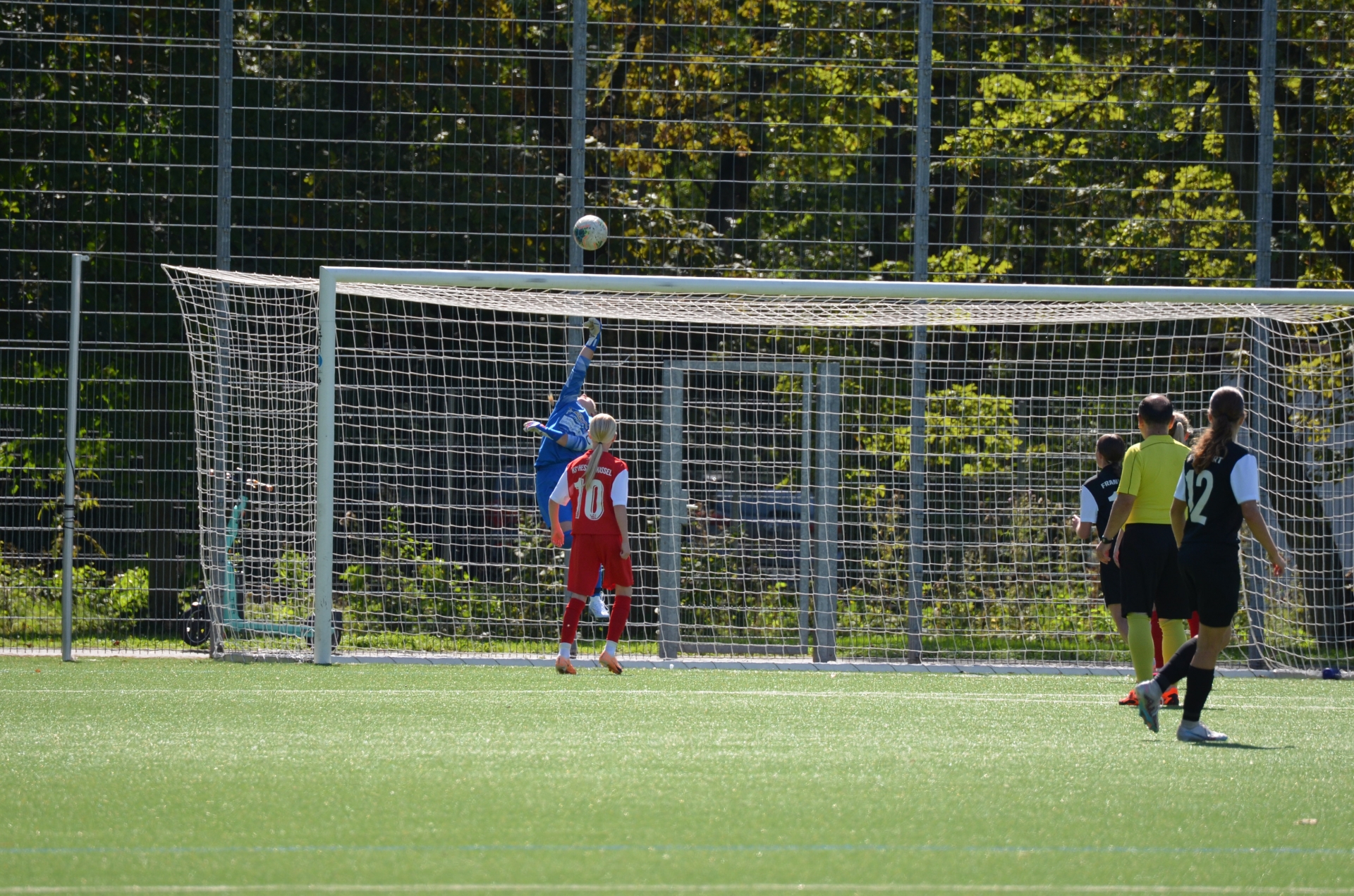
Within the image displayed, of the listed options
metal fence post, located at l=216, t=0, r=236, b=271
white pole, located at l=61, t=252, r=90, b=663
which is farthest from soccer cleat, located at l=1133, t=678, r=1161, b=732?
metal fence post, located at l=216, t=0, r=236, b=271

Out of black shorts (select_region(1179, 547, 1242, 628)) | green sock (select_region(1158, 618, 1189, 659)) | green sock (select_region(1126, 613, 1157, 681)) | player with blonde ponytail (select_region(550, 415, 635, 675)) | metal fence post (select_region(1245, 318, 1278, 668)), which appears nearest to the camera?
black shorts (select_region(1179, 547, 1242, 628))

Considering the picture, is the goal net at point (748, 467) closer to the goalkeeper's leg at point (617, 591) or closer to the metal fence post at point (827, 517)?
the metal fence post at point (827, 517)

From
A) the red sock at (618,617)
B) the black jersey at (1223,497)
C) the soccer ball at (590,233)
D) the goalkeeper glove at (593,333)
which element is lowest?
the red sock at (618,617)

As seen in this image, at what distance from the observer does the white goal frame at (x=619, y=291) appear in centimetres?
995

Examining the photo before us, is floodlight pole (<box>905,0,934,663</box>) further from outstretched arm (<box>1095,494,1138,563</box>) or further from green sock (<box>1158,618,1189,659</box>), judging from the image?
outstretched arm (<box>1095,494,1138,563</box>)

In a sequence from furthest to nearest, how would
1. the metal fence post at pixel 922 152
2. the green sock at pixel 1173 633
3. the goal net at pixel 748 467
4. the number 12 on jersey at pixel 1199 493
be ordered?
the metal fence post at pixel 922 152 → the goal net at pixel 748 467 → the green sock at pixel 1173 633 → the number 12 on jersey at pixel 1199 493

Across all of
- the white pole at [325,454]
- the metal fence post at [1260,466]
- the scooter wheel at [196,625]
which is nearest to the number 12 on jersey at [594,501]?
the white pole at [325,454]

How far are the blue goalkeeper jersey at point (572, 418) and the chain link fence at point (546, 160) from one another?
1543 mm

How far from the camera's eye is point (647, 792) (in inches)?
207

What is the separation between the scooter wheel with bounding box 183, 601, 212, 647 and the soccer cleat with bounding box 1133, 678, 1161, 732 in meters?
7.62

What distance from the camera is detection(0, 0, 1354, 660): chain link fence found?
11.7 meters

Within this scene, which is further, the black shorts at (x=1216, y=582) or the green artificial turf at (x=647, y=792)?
the black shorts at (x=1216, y=582)

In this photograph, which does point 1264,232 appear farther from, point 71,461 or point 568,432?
point 71,461

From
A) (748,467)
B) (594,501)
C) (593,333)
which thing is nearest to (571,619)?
(594,501)
